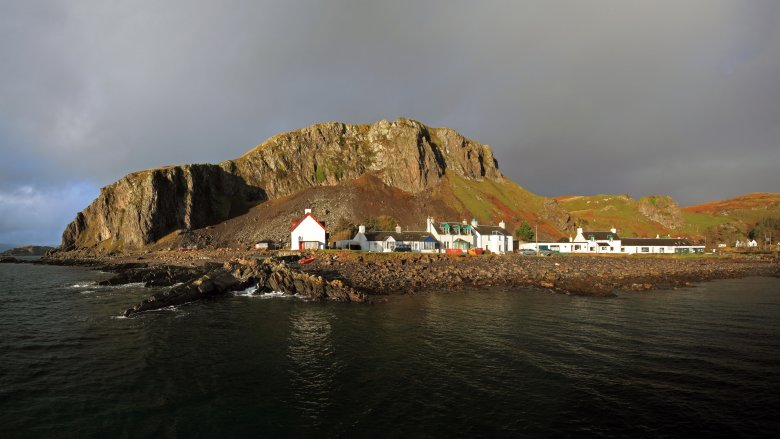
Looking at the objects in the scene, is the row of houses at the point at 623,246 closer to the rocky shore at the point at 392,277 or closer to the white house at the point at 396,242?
the rocky shore at the point at 392,277

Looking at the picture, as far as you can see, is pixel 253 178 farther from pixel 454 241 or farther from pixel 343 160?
pixel 454 241

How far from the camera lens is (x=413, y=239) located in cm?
9294

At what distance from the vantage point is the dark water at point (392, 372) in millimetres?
14305

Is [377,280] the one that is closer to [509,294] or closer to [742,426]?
[509,294]

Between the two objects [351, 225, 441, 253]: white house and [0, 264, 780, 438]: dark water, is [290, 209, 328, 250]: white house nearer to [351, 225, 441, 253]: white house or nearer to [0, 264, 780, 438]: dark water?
[351, 225, 441, 253]: white house

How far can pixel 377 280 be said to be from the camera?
168 ft

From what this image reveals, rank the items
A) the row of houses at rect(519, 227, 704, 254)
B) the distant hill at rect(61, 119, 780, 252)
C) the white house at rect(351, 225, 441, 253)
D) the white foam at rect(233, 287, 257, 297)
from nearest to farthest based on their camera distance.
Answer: the white foam at rect(233, 287, 257, 297) < the white house at rect(351, 225, 441, 253) < the row of houses at rect(519, 227, 704, 254) < the distant hill at rect(61, 119, 780, 252)

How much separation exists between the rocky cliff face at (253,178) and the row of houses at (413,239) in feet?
232

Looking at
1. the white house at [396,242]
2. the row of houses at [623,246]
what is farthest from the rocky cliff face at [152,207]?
the row of houses at [623,246]

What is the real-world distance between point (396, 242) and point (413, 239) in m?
5.42

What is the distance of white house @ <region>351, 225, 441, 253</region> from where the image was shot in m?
88.6

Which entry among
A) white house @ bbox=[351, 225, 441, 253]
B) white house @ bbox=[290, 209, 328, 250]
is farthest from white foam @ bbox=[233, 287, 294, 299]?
white house @ bbox=[290, 209, 328, 250]

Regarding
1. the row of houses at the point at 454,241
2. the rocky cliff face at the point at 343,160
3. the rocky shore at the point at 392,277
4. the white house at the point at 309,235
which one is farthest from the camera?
the rocky cliff face at the point at 343,160

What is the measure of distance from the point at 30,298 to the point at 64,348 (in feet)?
98.1
